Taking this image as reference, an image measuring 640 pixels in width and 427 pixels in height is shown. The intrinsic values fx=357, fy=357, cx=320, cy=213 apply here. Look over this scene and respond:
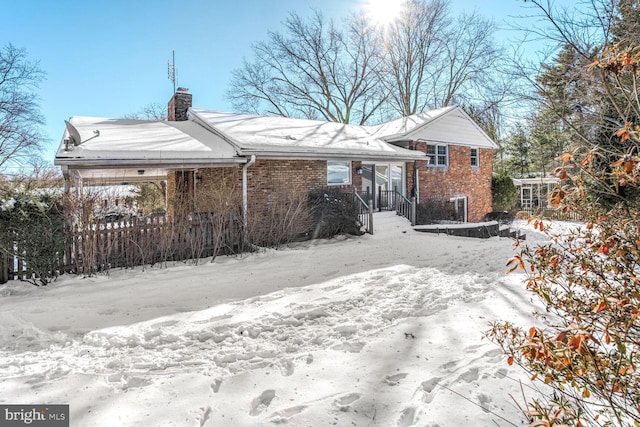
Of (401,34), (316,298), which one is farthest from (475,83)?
(316,298)

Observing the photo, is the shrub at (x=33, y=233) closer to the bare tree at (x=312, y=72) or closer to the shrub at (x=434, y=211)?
the shrub at (x=434, y=211)

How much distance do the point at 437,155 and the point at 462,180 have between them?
2.30 metres

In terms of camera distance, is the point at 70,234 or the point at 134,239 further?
the point at 134,239

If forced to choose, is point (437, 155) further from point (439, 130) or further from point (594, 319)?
point (594, 319)

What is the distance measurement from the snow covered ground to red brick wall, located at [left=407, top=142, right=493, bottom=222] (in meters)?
10.4

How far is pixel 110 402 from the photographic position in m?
2.74

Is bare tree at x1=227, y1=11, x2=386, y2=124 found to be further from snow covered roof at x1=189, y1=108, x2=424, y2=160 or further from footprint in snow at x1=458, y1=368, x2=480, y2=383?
footprint in snow at x1=458, y1=368, x2=480, y2=383

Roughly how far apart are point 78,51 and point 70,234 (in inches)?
483

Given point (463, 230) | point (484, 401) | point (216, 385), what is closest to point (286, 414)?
point (216, 385)

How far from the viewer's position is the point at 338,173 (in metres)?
13.7

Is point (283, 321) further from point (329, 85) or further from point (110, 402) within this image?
point (329, 85)

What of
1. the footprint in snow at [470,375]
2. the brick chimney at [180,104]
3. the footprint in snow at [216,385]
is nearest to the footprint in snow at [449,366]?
the footprint in snow at [470,375]

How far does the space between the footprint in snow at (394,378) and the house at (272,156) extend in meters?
6.81

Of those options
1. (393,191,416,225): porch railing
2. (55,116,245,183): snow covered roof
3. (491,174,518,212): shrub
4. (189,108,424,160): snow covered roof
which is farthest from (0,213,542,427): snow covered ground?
(491,174,518,212): shrub
